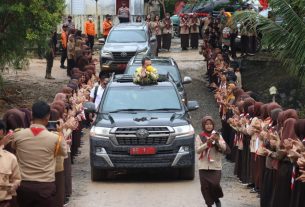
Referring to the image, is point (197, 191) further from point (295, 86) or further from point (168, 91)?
point (295, 86)

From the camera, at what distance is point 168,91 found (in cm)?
1633

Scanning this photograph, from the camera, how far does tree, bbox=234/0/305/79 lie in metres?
15.4

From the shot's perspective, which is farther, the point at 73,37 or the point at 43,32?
the point at 73,37

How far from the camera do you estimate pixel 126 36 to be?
30875 millimetres

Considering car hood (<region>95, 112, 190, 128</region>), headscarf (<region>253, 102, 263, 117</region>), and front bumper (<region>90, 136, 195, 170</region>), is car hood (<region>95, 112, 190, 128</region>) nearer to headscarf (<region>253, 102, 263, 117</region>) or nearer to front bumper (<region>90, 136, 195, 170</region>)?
front bumper (<region>90, 136, 195, 170</region>)

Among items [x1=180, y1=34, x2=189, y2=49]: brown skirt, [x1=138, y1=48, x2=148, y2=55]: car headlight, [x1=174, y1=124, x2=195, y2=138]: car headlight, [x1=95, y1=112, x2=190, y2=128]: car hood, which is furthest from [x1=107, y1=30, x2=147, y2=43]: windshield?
[x1=174, y1=124, x2=195, y2=138]: car headlight

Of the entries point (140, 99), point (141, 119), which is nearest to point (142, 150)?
point (141, 119)

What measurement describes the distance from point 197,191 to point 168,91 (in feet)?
9.16

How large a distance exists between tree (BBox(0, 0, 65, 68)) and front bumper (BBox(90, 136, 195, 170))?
8278 mm

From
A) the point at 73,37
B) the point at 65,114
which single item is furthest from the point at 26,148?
the point at 73,37

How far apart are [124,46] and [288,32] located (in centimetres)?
1452

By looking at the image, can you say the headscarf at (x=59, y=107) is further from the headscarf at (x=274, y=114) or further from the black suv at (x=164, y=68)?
the black suv at (x=164, y=68)

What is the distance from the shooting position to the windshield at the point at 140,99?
1581cm

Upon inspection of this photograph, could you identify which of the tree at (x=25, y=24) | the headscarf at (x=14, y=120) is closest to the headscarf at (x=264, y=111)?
the headscarf at (x=14, y=120)
